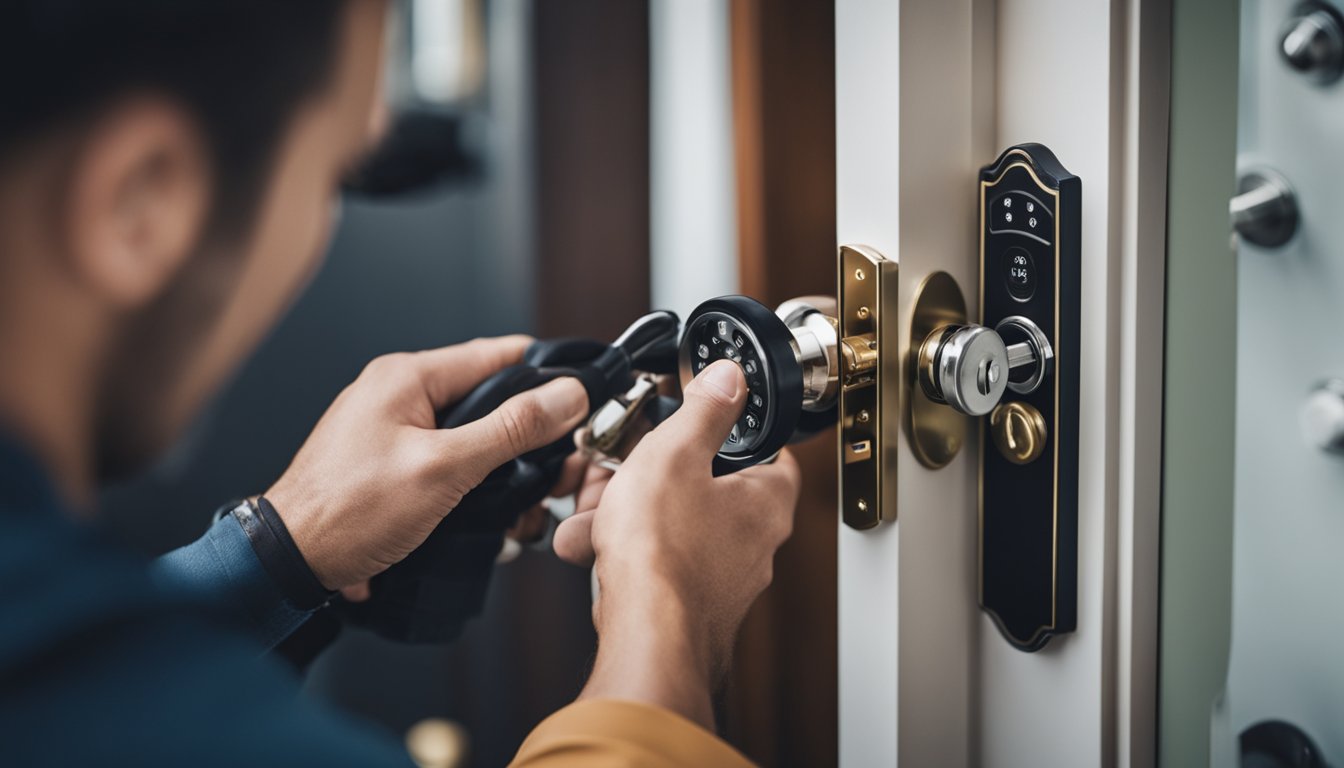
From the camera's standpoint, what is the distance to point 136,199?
254 millimetres

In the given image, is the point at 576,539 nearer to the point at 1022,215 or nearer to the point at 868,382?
the point at 868,382

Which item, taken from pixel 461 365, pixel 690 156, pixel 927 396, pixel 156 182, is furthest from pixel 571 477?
pixel 690 156

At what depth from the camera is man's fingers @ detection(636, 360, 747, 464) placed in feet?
1.37

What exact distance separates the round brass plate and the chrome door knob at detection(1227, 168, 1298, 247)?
0.42 ft

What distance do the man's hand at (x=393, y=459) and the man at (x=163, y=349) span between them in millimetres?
105

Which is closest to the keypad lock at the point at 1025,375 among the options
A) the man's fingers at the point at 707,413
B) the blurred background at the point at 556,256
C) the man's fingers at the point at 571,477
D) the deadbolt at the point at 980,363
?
the deadbolt at the point at 980,363

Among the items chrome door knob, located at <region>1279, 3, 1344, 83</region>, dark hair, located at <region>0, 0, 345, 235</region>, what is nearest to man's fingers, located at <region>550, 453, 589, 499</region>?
dark hair, located at <region>0, 0, 345, 235</region>

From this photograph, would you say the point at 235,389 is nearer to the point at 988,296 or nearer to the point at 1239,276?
the point at 988,296

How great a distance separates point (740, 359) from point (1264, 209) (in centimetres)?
24

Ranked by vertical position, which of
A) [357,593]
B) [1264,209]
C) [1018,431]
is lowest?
[357,593]

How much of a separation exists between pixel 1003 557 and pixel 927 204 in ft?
0.62

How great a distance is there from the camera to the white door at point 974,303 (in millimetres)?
442

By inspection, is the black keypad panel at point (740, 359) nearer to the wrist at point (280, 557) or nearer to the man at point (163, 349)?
the man at point (163, 349)

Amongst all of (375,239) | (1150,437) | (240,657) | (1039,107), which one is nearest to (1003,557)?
(1150,437)
